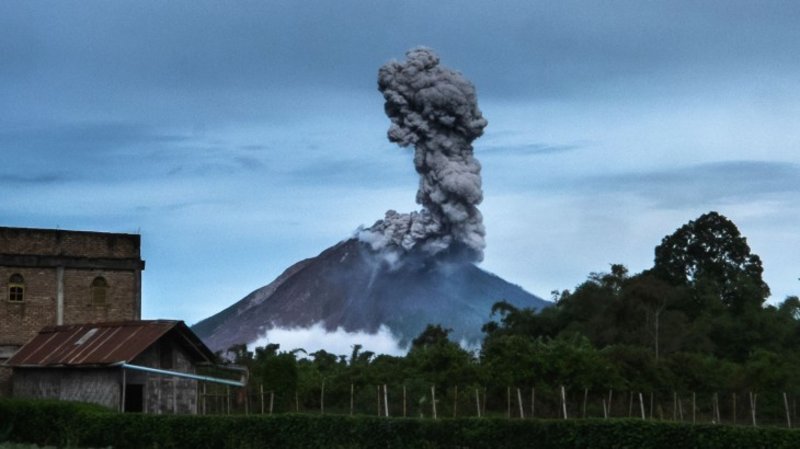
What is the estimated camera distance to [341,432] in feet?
99.4

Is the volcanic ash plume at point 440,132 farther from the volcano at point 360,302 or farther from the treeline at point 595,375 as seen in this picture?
the volcano at point 360,302

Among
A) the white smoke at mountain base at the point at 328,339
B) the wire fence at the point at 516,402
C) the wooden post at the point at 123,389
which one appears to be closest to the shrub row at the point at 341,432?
the wooden post at the point at 123,389

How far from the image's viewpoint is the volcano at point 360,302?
5768 inches

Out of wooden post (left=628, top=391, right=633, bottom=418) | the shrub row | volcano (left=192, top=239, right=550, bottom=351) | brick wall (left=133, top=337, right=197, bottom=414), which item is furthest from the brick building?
volcano (left=192, top=239, right=550, bottom=351)

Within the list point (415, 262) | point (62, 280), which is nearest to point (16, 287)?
point (62, 280)

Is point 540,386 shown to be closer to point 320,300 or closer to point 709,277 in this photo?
point 709,277

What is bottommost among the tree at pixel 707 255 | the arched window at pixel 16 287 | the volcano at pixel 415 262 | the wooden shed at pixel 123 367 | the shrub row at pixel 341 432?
the shrub row at pixel 341 432

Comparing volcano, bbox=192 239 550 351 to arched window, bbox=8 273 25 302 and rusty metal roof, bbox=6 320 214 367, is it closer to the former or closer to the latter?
arched window, bbox=8 273 25 302

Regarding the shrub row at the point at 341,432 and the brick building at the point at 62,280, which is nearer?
the shrub row at the point at 341,432

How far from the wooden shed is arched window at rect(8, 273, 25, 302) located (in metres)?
4.57

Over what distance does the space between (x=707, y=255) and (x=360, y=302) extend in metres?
69.8

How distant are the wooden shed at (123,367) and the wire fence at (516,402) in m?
4.18

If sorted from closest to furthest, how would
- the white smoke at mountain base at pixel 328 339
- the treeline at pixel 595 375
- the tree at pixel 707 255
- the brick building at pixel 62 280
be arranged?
1. the brick building at pixel 62 280
2. the treeline at pixel 595 375
3. the tree at pixel 707 255
4. the white smoke at mountain base at pixel 328 339

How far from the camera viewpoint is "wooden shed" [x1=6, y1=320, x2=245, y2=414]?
40.8m
